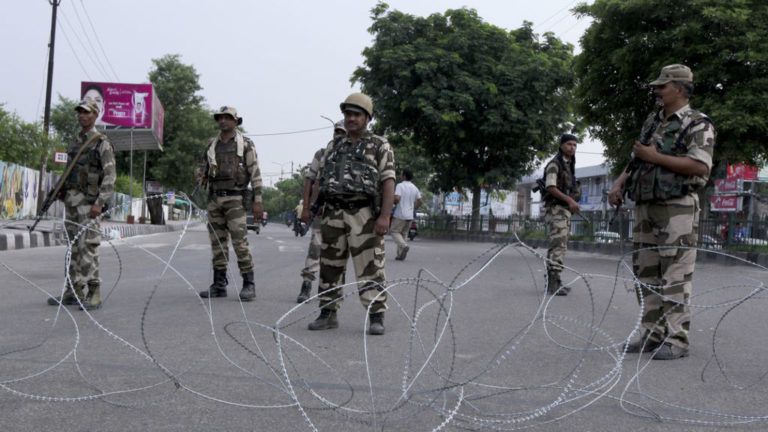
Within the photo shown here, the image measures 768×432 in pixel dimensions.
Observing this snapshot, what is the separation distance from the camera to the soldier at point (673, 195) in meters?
4.43

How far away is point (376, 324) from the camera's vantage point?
5176mm

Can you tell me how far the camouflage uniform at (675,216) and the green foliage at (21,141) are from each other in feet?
77.5

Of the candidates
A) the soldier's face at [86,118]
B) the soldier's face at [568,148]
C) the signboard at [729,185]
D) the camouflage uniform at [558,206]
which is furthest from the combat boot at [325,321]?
the signboard at [729,185]

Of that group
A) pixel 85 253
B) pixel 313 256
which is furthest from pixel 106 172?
pixel 313 256

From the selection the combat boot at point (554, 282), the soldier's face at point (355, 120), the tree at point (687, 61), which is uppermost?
the tree at point (687, 61)

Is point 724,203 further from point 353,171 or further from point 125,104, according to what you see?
point 353,171

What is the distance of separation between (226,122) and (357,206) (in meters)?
1.92

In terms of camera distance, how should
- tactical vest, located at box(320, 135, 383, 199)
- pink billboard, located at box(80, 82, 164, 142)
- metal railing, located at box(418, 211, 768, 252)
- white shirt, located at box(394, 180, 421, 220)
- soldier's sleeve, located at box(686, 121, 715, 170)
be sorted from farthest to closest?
pink billboard, located at box(80, 82, 164, 142) < metal railing, located at box(418, 211, 768, 252) < white shirt, located at box(394, 180, 421, 220) < tactical vest, located at box(320, 135, 383, 199) < soldier's sleeve, located at box(686, 121, 715, 170)

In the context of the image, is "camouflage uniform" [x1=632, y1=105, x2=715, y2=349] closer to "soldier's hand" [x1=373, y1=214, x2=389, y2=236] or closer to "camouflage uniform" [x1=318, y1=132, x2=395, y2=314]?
"soldier's hand" [x1=373, y1=214, x2=389, y2=236]

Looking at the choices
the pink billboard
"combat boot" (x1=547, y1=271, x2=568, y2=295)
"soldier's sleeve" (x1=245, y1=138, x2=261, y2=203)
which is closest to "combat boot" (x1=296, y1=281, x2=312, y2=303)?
"soldier's sleeve" (x1=245, y1=138, x2=261, y2=203)

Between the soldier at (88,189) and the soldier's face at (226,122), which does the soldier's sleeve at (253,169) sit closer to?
the soldier's face at (226,122)

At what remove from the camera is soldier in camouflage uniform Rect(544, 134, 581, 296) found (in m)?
7.45

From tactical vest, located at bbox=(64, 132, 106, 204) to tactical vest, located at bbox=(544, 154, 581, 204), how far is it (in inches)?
168

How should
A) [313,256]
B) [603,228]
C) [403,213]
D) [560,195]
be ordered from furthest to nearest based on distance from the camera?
[603,228], [403,213], [560,195], [313,256]
